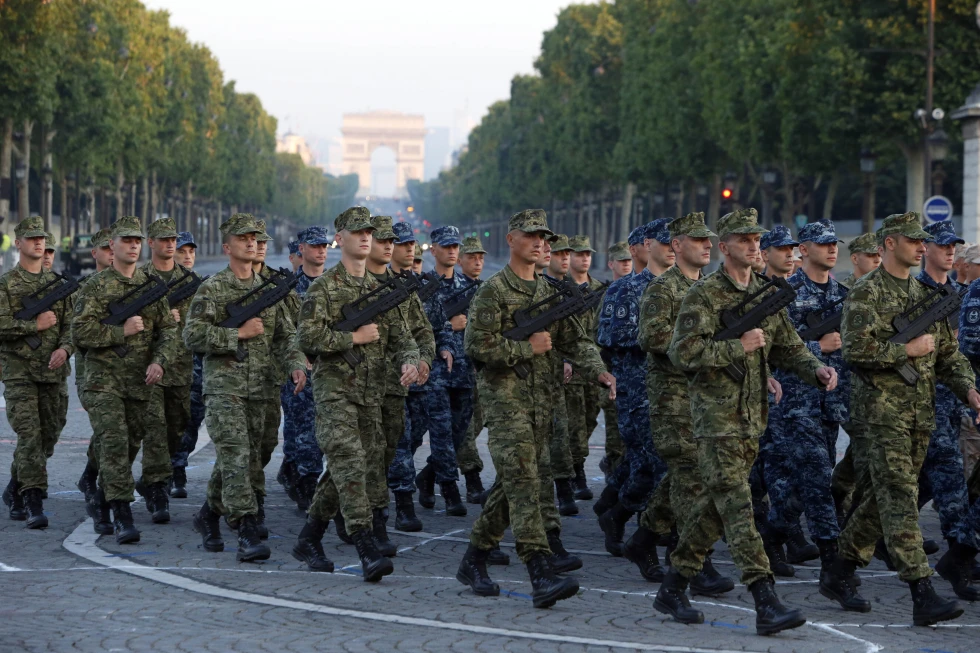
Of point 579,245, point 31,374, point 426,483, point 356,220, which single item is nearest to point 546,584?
point 356,220

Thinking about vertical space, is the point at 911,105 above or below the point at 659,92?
below

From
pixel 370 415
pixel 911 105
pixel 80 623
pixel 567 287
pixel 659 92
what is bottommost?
pixel 80 623

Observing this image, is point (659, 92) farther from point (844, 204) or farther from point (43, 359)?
point (43, 359)

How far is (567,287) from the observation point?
892 cm

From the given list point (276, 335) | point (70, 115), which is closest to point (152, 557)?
point (276, 335)

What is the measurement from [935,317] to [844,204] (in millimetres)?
59533

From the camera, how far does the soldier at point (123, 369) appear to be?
1079 centimetres

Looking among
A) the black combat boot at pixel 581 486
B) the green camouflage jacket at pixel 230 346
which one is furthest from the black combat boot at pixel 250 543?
the black combat boot at pixel 581 486

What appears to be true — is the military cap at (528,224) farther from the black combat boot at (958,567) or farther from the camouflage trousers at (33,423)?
the camouflage trousers at (33,423)

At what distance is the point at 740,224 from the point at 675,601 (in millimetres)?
1826

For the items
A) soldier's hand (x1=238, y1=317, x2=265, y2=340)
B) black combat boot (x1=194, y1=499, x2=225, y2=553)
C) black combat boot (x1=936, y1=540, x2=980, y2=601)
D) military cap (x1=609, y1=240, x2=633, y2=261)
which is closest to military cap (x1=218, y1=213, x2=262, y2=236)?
soldier's hand (x1=238, y1=317, x2=265, y2=340)

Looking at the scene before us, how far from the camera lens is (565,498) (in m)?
12.4

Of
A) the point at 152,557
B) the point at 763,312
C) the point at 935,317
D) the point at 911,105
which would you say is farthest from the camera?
the point at 911,105

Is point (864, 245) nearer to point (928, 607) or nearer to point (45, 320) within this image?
point (928, 607)
